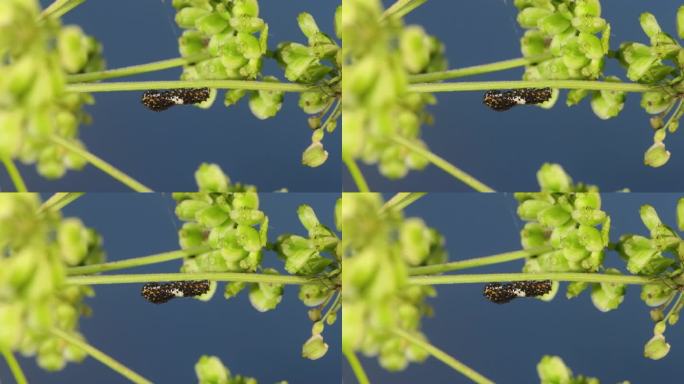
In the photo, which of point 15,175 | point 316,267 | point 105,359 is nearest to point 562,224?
point 316,267

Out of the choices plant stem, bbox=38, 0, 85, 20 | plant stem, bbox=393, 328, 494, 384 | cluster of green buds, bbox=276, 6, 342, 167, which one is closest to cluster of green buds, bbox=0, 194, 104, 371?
plant stem, bbox=38, 0, 85, 20

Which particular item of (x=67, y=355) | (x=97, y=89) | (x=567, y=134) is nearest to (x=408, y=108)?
(x=567, y=134)

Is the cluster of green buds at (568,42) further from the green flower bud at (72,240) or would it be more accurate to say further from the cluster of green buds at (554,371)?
the green flower bud at (72,240)

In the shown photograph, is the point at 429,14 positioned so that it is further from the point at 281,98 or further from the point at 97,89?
the point at 97,89

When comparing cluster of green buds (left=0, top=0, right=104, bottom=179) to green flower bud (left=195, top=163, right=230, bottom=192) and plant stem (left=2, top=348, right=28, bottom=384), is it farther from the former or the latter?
plant stem (left=2, top=348, right=28, bottom=384)

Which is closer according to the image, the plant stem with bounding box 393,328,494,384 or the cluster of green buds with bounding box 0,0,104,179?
the cluster of green buds with bounding box 0,0,104,179

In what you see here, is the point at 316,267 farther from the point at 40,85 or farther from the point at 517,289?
A: the point at 40,85
